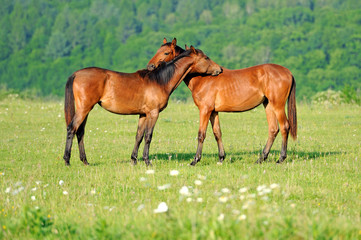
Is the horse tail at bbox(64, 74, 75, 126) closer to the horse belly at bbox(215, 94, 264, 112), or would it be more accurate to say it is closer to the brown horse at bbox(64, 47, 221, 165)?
the brown horse at bbox(64, 47, 221, 165)

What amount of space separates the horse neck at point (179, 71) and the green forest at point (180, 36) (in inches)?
3178

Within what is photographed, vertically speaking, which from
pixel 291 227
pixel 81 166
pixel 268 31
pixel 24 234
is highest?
pixel 291 227

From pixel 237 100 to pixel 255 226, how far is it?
241 inches

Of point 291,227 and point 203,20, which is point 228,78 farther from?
point 203,20

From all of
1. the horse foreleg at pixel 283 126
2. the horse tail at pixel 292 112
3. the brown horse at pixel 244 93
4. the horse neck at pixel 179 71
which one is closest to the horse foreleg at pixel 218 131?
the brown horse at pixel 244 93

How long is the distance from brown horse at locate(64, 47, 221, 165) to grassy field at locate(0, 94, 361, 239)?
89 centimetres

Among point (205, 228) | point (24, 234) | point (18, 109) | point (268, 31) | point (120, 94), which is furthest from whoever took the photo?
point (268, 31)

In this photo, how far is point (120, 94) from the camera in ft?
35.6

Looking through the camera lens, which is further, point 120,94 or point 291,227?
point 120,94

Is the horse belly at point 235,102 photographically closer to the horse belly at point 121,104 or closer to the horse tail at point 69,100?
the horse belly at point 121,104

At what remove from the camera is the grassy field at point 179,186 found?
5.61m

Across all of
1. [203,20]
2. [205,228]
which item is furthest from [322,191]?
[203,20]

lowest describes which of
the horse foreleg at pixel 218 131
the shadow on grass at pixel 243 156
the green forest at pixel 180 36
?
the green forest at pixel 180 36

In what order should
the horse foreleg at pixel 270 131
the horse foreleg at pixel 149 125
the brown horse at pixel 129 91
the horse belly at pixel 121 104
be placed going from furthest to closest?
1. the horse foreleg at pixel 270 131
2. the horse foreleg at pixel 149 125
3. the horse belly at pixel 121 104
4. the brown horse at pixel 129 91
